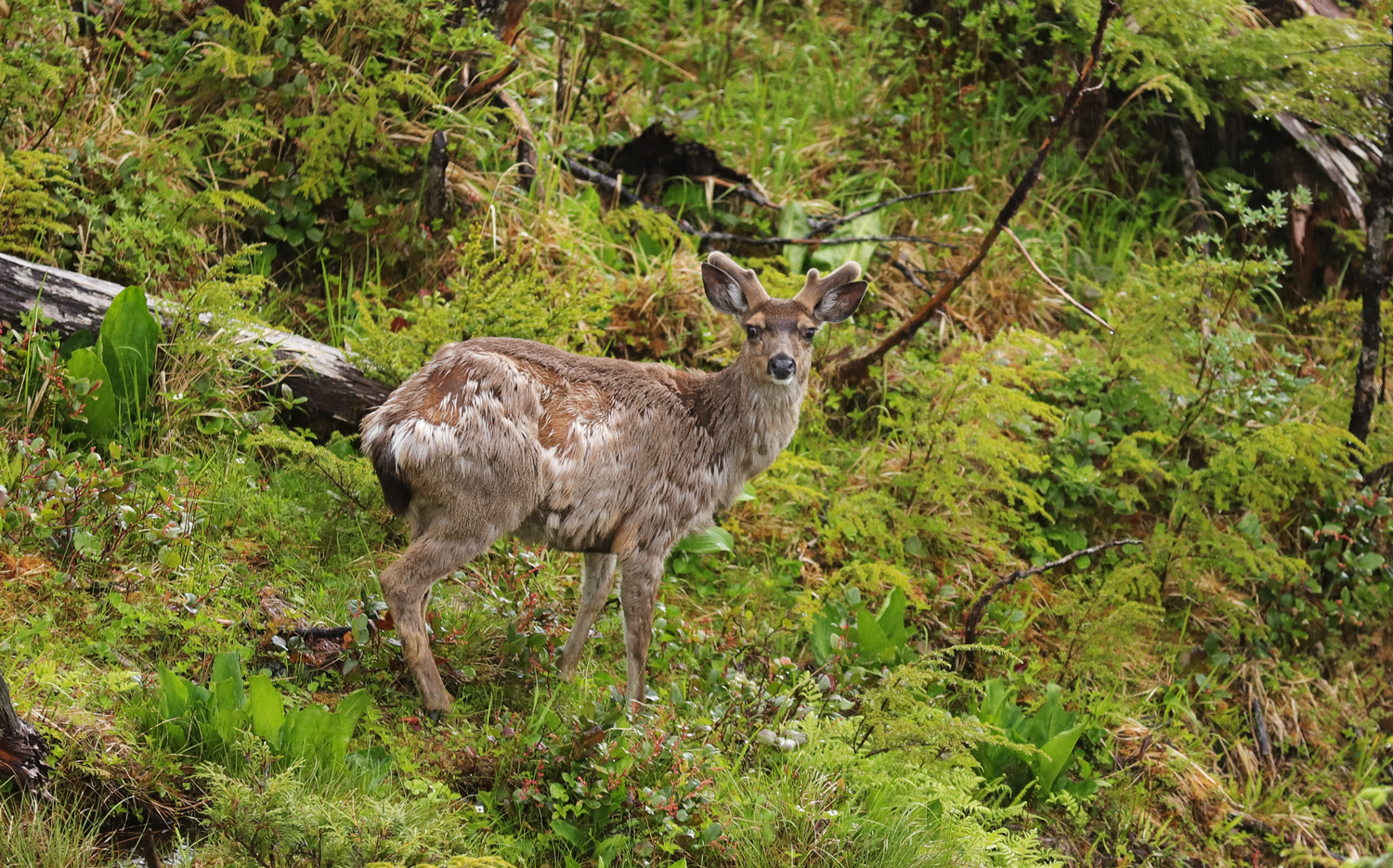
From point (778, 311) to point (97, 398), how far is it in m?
3.17

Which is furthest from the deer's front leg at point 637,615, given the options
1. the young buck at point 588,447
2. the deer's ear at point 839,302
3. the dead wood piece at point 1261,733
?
the dead wood piece at point 1261,733

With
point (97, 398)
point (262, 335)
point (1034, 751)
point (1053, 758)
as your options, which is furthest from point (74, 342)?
point (1053, 758)

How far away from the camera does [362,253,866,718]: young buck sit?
4.81 meters

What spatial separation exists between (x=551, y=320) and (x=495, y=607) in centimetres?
169

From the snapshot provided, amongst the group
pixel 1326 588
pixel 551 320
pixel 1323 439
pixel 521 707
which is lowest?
pixel 1326 588

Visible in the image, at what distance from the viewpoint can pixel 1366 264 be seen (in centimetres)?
773

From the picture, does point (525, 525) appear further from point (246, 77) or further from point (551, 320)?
point (246, 77)

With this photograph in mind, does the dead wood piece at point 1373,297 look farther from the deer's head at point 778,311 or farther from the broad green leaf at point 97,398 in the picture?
the broad green leaf at point 97,398

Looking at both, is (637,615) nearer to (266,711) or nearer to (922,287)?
(266,711)

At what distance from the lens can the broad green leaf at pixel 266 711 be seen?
13.3 ft

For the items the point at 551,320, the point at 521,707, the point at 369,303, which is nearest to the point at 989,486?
the point at 551,320

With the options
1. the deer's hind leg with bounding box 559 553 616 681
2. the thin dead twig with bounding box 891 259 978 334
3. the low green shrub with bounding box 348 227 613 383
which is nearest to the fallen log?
the low green shrub with bounding box 348 227 613 383

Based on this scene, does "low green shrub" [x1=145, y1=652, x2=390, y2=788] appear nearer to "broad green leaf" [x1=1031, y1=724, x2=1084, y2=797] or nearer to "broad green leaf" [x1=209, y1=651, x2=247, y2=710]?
"broad green leaf" [x1=209, y1=651, x2=247, y2=710]

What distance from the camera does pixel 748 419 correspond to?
5.69 metres
